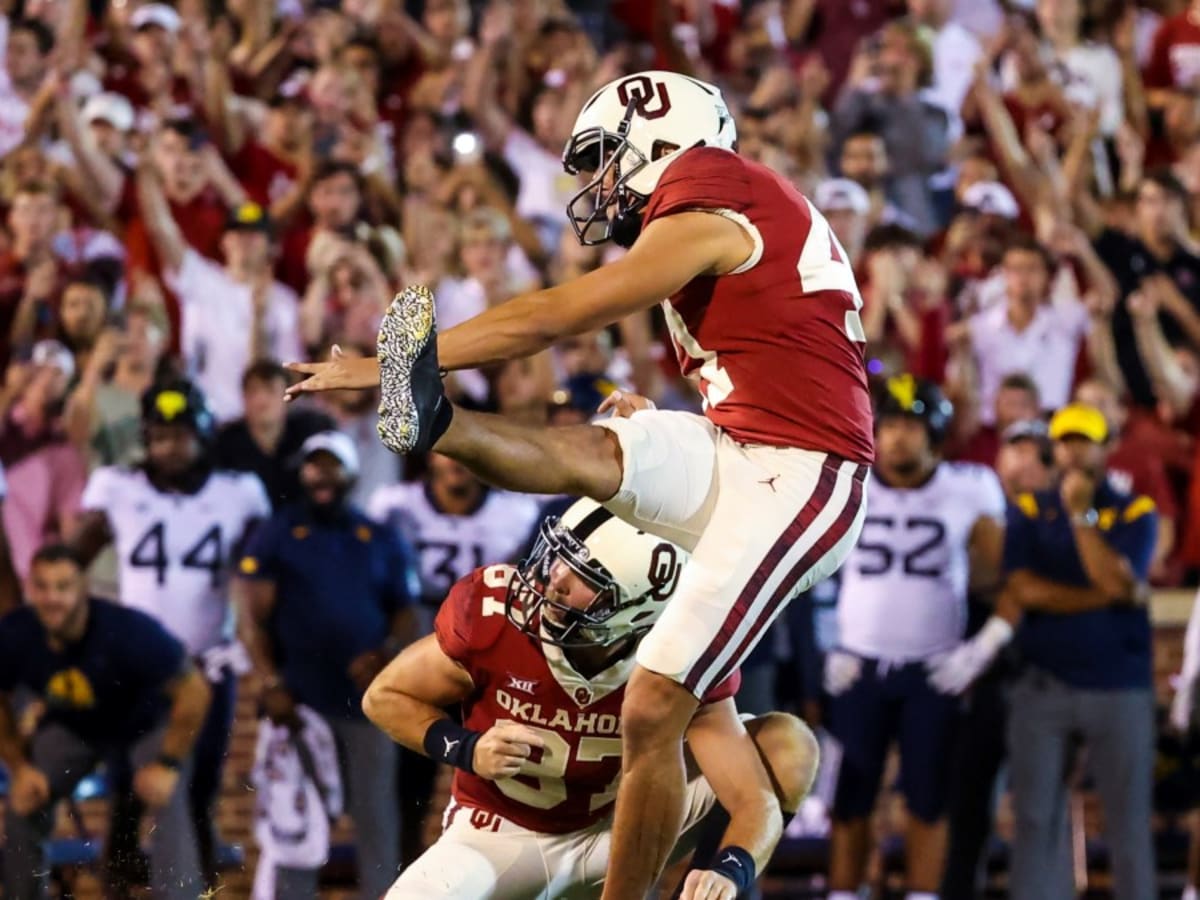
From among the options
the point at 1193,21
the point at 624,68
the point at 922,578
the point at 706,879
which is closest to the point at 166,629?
the point at 922,578

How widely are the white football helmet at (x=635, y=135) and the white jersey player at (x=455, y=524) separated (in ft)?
10.1

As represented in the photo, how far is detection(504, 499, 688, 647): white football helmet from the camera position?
567 centimetres

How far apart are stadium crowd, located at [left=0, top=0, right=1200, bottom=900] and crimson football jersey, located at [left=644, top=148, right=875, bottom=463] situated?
1.82 metres

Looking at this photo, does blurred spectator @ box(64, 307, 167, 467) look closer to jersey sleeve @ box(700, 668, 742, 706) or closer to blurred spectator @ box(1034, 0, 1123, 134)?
jersey sleeve @ box(700, 668, 742, 706)

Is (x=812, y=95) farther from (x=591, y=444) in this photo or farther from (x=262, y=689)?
(x=591, y=444)

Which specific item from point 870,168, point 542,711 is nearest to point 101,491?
point 542,711

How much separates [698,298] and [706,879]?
1.39 m

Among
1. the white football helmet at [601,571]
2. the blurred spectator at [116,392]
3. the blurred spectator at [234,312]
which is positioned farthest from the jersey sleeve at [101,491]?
the white football helmet at [601,571]

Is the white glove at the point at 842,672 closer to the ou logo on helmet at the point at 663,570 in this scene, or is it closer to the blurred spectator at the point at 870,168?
the ou logo on helmet at the point at 663,570

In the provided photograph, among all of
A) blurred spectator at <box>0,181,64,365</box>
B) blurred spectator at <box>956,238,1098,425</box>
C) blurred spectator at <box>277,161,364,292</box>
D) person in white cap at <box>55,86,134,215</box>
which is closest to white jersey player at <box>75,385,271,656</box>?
blurred spectator at <box>0,181,64,365</box>

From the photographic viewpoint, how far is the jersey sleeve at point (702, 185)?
5.19 meters

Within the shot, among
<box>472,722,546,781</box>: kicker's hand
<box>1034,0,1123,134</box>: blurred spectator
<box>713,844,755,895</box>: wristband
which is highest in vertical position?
<box>1034,0,1123,134</box>: blurred spectator

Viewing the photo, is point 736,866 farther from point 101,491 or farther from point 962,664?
point 101,491

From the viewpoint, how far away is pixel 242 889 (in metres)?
7.77
